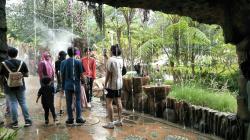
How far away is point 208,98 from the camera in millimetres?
10125

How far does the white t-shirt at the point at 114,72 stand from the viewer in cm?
898

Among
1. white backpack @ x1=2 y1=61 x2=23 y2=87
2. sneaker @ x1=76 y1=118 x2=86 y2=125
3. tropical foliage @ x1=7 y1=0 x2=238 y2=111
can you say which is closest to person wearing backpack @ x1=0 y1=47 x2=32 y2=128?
white backpack @ x1=2 y1=61 x2=23 y2=87

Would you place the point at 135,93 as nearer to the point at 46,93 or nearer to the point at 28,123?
the point at 46,93

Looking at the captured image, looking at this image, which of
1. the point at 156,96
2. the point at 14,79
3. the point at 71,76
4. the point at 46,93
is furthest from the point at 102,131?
the point at 156,96

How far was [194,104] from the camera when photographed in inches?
406

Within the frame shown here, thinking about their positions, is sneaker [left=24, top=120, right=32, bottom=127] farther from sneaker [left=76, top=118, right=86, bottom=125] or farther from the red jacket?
the red jacket

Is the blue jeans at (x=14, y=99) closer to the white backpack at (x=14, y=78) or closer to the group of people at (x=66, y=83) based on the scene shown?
the group of people at (x=66, y=83)

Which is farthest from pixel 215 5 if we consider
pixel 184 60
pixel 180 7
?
pixel 184 60

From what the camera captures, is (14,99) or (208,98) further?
(208,98)

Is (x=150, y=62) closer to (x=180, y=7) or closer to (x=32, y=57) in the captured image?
(x=180, y=7)

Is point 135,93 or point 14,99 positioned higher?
point 14,99

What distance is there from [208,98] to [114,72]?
9.24 ft

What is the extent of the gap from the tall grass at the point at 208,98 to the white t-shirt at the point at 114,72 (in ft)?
8.16

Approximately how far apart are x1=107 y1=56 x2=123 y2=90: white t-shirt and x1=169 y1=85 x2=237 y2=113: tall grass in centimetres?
249
